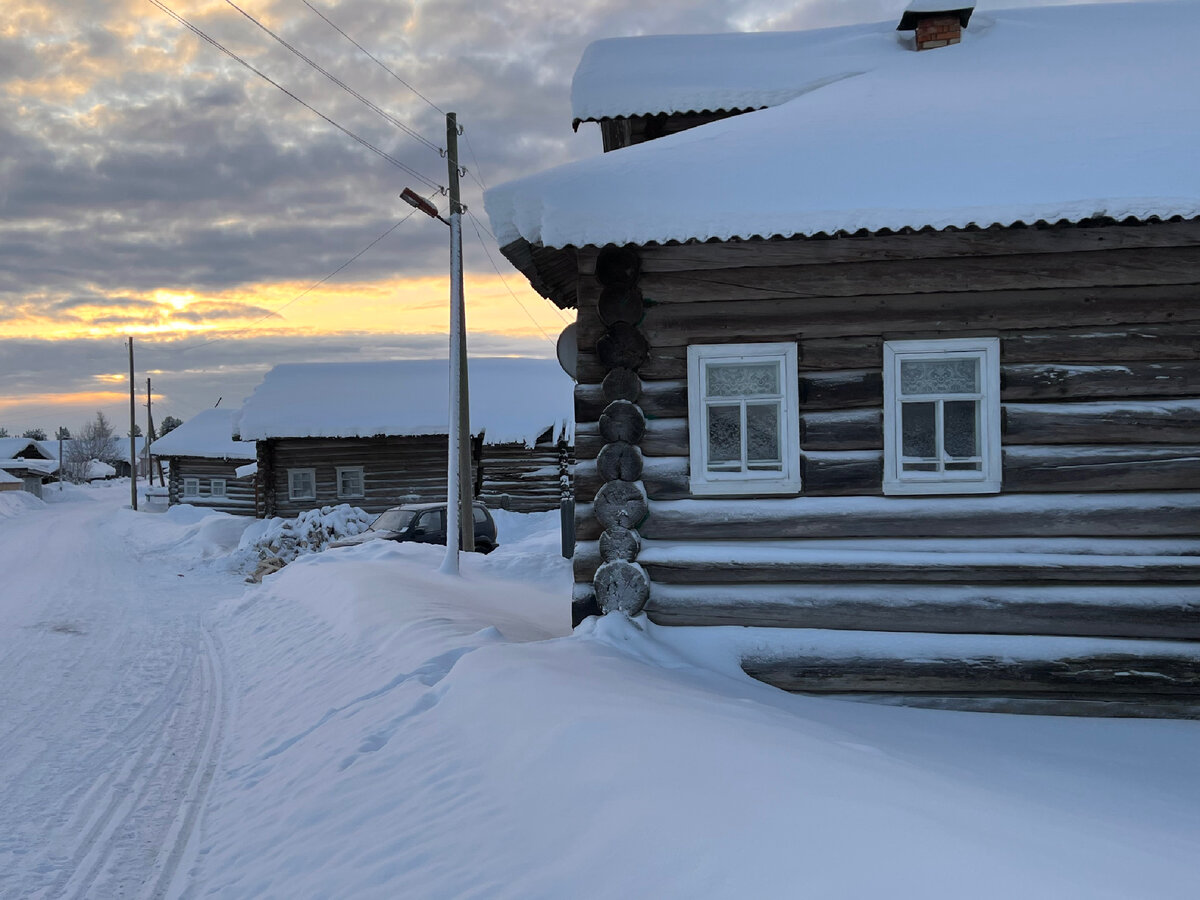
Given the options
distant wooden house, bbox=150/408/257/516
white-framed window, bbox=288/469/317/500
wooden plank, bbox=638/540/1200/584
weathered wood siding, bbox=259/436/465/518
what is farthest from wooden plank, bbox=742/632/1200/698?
distant wooden house, bbox=150/408/257/516

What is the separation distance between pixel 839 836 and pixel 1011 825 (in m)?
0.76

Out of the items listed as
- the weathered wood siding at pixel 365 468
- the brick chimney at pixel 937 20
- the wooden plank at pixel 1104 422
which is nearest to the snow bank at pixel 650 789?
the wooden plank at pixel 1104 422

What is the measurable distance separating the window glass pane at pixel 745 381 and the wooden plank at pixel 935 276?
0.52m

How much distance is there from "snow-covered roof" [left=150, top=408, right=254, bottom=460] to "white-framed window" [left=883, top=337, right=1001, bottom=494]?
30.2 m

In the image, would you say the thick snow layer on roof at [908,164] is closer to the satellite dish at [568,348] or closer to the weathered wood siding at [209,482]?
the satellite dish at [568,348]

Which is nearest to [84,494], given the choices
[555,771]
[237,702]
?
[237,702]

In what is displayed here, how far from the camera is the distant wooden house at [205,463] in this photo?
34406 mm

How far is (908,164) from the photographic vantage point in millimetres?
6953

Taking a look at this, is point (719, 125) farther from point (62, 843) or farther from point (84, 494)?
point (84, 494)

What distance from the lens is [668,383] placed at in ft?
23.1

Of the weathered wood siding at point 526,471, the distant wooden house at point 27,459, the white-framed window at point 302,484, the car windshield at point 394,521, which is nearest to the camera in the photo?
the car windshield at point 394,521

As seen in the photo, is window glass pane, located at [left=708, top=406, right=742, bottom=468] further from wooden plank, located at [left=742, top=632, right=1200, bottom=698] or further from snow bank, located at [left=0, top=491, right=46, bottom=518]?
snow bank, located at [left=0, top=491, right=46, bottom=518]

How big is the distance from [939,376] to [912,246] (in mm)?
991

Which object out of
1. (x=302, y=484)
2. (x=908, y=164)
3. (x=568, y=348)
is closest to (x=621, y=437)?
(x=568, y=348)
